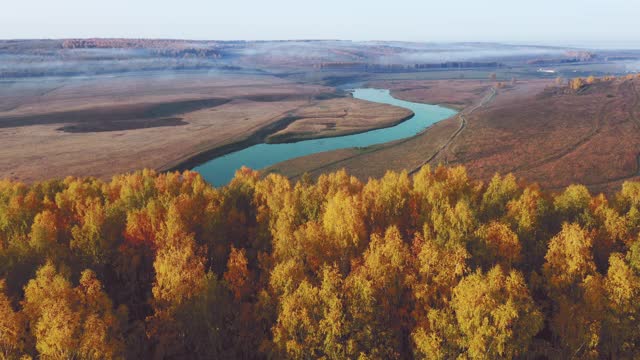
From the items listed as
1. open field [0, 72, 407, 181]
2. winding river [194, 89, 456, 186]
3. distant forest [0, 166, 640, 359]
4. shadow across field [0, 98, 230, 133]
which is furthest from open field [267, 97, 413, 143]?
distant forest [0, 166, 640, 359]

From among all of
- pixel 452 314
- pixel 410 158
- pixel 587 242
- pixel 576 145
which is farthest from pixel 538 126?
pixel 452 314

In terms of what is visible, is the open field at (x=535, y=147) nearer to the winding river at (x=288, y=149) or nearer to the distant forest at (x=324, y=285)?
the winding river at (x=288, y=149)

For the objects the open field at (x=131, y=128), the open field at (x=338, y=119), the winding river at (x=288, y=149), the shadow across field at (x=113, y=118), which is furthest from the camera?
the shadow across field at (x=113, y=118)

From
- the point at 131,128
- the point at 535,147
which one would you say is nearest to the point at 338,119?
the point at 535,147

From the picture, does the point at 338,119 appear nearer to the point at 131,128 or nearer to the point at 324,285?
the point at 131,128

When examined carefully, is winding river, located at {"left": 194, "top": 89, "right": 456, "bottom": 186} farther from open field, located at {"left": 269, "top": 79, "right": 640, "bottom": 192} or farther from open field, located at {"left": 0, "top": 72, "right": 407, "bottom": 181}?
open field, located at {"left": 269, "top": 79, "right": 640, "bottom": 192}

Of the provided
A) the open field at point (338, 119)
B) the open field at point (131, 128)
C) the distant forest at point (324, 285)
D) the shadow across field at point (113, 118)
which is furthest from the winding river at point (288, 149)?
the distant forest at point (324, 285)
